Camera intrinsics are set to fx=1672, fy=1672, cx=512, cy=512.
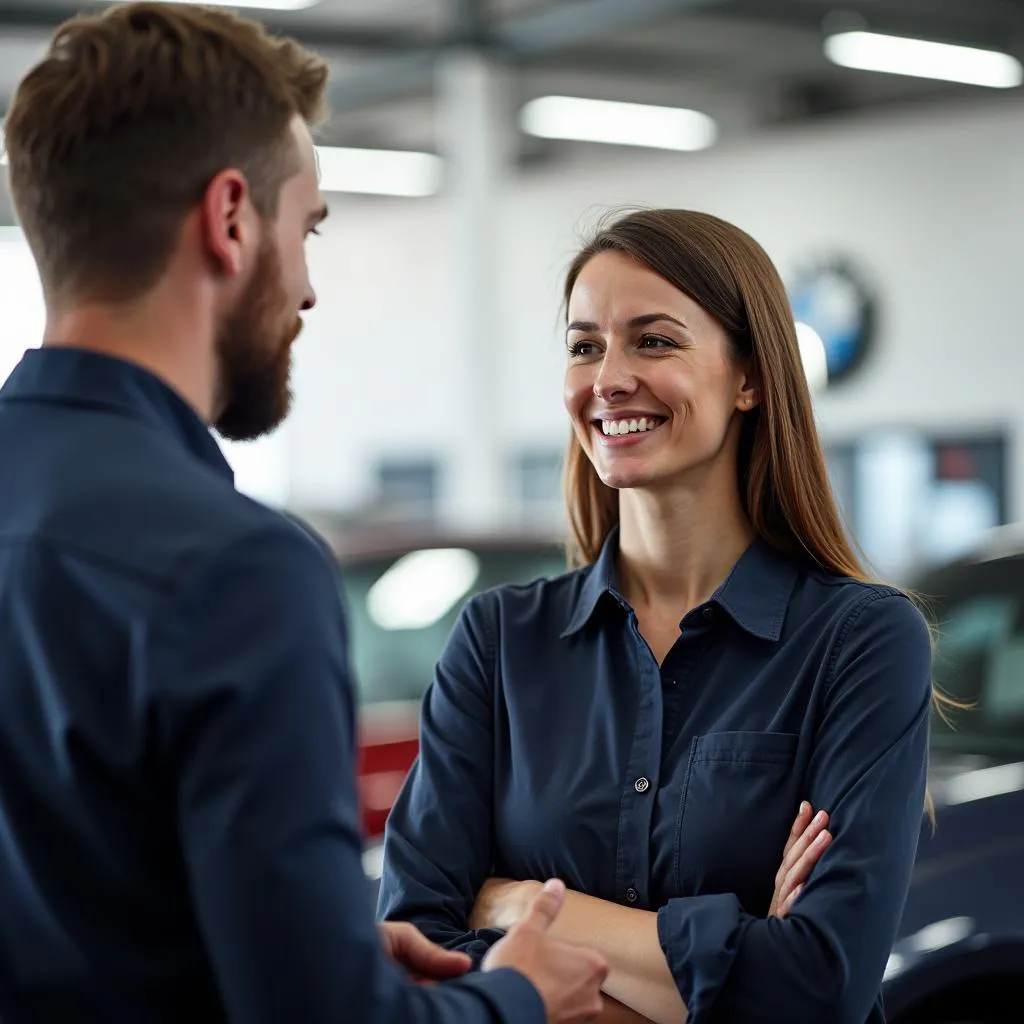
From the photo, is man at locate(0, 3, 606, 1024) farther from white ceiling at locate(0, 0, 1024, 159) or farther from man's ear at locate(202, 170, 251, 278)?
white ceiling at locate(0, 0, 1024, 159)

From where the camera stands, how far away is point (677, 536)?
2.32 metres

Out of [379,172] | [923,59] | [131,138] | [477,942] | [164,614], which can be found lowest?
[477,942]

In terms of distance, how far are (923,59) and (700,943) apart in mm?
9983

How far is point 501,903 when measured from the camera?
6.95ft

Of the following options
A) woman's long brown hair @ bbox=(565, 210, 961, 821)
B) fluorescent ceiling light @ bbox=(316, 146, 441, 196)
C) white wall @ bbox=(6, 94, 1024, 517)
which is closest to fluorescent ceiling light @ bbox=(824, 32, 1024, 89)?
white wall @ bbox=(6, 94, 1024, 517)

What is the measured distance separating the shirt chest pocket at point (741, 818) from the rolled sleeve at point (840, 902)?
1.3 inches

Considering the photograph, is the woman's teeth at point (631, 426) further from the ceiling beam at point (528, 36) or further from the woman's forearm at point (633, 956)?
the ceiling beam at point (528, 36)

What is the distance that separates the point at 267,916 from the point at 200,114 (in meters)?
0.67

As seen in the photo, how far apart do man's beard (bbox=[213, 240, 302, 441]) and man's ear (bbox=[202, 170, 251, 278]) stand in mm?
26

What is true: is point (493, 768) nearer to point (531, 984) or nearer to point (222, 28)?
point (531, 984)

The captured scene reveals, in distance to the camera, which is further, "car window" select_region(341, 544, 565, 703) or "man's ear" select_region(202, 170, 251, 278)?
"car window" select_region(341, 544, 565, 703)

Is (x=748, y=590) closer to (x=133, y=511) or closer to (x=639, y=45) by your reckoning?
(x=133, y=511)

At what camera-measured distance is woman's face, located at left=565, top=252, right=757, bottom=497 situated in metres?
2.24

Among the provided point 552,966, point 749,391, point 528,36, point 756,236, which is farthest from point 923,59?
point 552,966
